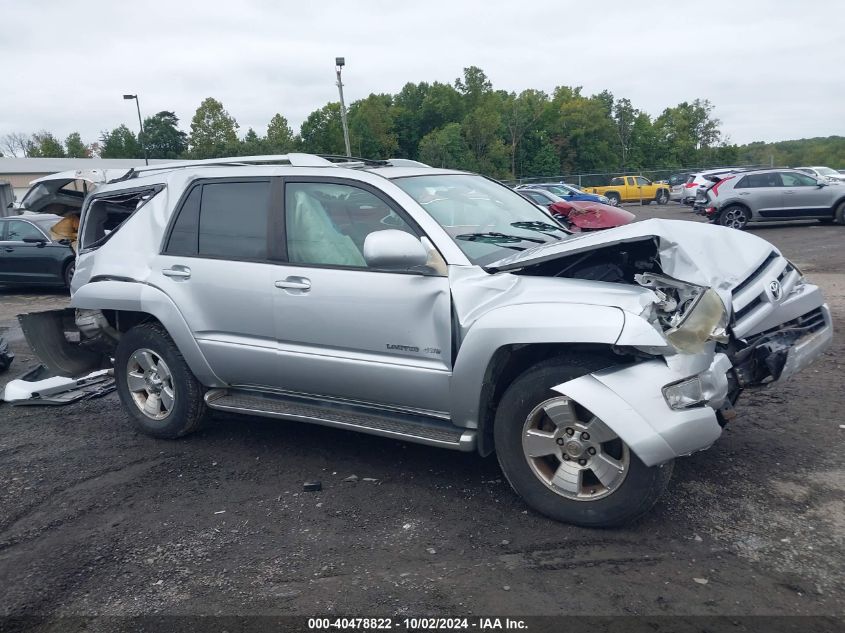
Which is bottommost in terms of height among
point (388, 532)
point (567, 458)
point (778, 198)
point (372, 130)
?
point (388, 532)

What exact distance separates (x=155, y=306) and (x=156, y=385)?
616mm

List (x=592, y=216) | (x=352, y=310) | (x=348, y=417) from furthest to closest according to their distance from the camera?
(x=592, y=216) → (x=348, y=417) → (x=352, y=310)

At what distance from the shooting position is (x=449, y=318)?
12.8 ft

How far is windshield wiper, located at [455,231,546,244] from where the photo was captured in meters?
4.24

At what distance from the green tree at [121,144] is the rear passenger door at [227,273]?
3123 inches

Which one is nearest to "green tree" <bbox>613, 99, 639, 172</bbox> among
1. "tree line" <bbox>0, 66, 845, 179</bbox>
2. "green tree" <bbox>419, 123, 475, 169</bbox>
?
"tree line" <bbox>0, 66, 845, 179</bbox>

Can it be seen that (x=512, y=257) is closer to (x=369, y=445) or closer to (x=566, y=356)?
(x=566, y=356)

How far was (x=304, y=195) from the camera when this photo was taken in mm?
4613

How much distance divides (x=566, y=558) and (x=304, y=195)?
2.65 metres

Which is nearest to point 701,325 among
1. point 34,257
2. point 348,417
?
point 348,417

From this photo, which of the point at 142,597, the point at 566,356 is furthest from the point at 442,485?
the point at 142,597

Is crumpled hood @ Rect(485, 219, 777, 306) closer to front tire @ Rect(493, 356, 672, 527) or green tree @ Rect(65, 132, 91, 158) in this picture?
front tire @ Rect(493, 356, 672, 527)

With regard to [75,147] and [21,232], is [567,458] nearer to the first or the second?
[21,232]

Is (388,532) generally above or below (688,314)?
below
